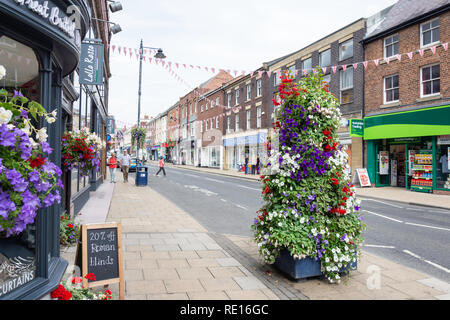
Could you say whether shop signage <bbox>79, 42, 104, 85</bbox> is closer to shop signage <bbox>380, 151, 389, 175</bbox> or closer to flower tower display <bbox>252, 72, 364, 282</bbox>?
flower tower display <bbox>252, 72, 364, 282</bbox>

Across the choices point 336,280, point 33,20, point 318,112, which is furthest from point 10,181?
point 336,280

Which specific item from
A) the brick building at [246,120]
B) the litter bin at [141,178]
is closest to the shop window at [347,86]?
the brick building at [246,120]

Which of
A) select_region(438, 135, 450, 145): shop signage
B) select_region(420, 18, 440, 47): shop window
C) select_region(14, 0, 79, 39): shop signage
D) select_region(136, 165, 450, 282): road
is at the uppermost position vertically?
select_region(420, 18, 440, 47): shop window

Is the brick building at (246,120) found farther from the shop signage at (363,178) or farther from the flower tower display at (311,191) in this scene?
the flower tower display at (311,191)

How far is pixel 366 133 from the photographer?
1959cm

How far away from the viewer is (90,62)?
346 inches

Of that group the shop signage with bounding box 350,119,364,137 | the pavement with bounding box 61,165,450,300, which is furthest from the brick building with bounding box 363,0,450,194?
the pavement with bounding box 61,165,450,300

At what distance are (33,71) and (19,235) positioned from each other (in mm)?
1615

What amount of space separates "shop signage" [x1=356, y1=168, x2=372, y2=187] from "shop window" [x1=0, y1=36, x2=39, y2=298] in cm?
1856

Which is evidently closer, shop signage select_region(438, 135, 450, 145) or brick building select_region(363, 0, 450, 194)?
shop signage select_region(438, 135, 450, 145)

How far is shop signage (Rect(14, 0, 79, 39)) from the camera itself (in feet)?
9.21

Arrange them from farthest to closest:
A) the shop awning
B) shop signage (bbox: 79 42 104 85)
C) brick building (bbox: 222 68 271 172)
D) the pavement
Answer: brick building (bbox: 222 68 271 172), the shop awning, shop signage (bbox: 79 42 104 85), the pavement

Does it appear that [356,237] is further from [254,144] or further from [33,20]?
[254,144]

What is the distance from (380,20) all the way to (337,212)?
19664 mm
